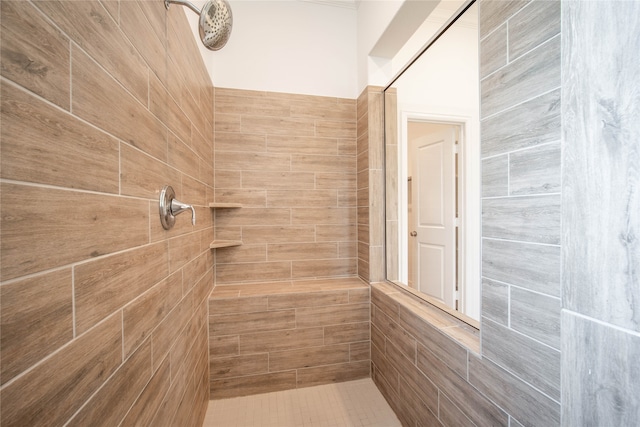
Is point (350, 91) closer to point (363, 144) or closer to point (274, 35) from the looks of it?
point (363, 144)

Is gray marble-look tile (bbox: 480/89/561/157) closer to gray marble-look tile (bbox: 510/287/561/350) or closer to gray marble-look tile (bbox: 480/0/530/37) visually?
gray marble-look tile (bbox: 480/0/530/37)

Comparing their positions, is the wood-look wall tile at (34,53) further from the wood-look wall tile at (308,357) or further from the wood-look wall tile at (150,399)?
the wood-look wall tile at (308,357)

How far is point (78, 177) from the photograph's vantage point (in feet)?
1.60

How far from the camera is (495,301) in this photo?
0.81m

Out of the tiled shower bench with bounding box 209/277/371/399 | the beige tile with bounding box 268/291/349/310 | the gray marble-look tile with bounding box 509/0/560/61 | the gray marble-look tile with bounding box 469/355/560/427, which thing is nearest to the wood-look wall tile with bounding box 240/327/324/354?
the tiled shower bench with bounding box 209/277/371/399

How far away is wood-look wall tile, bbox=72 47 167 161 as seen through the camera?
49 centimetres

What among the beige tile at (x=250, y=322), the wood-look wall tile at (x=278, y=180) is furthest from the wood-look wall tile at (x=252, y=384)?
the wood-look wall tile at (x=278, y=180)

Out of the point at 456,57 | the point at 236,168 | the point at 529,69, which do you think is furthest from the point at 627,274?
the point at 456,57

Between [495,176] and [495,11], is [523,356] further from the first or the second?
[495,11]

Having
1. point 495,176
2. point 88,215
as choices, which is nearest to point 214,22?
point 88,215

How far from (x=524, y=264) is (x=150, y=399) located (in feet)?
3.98

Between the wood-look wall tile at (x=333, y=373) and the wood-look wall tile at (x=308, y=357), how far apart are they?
3cm

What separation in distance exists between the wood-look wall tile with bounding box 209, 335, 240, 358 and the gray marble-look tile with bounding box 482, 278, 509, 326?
1446 millimetres

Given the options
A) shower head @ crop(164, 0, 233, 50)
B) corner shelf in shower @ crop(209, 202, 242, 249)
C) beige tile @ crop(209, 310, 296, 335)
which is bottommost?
beige tile @ crop(209, 310, 296, 335)
